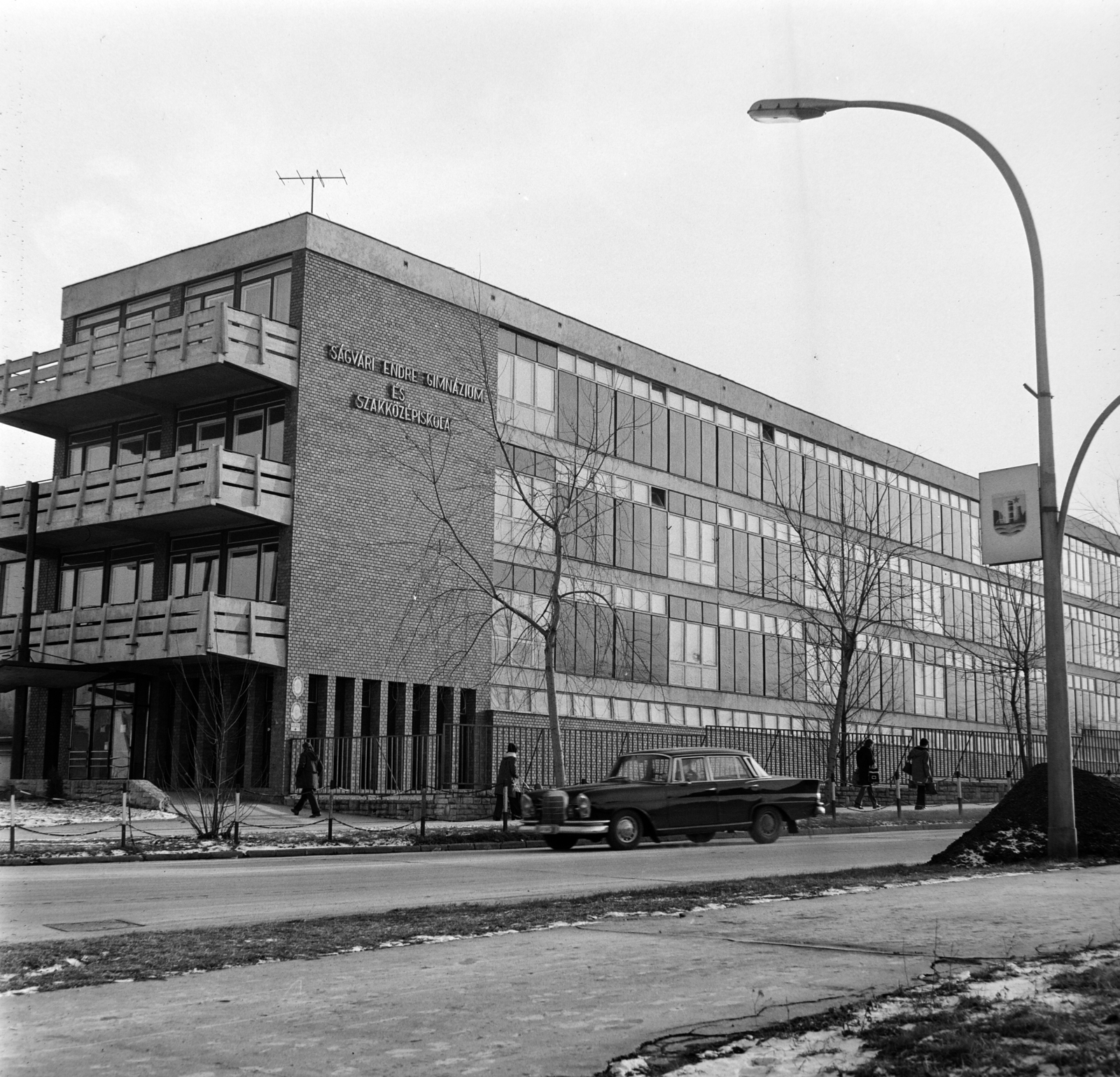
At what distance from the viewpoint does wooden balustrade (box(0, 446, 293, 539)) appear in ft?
110

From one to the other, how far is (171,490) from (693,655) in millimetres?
20007

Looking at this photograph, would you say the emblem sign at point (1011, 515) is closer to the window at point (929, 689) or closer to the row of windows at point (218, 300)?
the row of windows at point (218, 300)

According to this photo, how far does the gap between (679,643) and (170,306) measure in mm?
19574

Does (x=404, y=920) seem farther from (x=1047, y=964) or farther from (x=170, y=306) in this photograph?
(x=170, y=306)

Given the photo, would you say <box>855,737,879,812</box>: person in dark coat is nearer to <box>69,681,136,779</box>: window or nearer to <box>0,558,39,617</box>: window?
<box>69,681,136,779</box>: window

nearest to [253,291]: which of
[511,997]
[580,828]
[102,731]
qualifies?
[102,731]

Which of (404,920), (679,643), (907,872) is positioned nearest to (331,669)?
(679,643)

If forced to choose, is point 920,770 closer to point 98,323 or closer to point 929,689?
point 929,689

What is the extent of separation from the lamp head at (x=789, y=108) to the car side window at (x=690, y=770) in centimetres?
1119

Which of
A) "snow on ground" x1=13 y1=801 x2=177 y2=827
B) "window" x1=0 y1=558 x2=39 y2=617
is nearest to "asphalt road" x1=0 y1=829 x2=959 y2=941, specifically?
"snow on ground" x1=13 y1=801 x2=177 y2=827

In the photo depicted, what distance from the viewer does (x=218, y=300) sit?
3769cm

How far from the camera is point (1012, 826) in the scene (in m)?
15.8

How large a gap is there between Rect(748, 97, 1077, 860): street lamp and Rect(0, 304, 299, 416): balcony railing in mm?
21235

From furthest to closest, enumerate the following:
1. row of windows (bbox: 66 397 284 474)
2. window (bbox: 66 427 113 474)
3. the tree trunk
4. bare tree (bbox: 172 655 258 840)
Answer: window (bbox: 66 427 113 474) → row of windows (bbox: 66 397 284 474) → bare tree (bbox: 172 655 258 840) → the tree trunk
